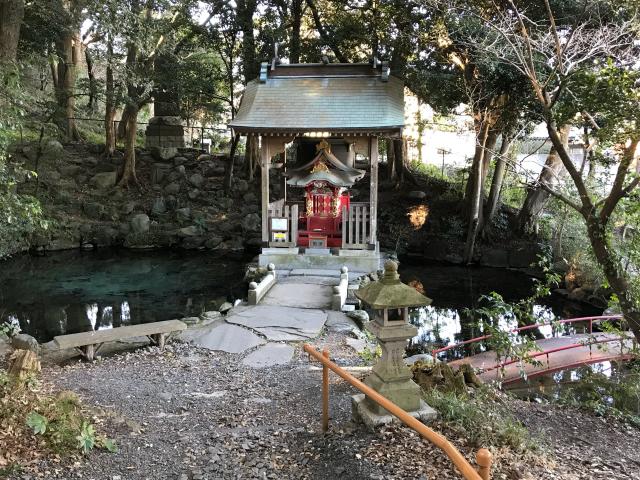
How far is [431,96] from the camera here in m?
15.6

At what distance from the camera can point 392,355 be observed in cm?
435

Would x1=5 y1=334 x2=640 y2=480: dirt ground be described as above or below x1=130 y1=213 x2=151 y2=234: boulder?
below

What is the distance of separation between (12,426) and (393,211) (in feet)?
59.9

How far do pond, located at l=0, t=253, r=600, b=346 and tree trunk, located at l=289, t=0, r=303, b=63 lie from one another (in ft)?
26.9

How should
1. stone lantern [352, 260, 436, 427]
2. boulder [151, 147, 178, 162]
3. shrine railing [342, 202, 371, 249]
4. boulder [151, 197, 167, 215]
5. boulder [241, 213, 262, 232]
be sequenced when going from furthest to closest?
boulder [151, 147, 178, 162] → boulder [151, 197, 167, 215] → boulder [241, 213, 262, 232] → shrine railing [342, 202, 371, 249] → stone lantern [352, 260, 436, 427]

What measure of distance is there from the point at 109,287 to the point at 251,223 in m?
7.50

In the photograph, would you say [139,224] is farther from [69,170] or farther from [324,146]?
[324,146]

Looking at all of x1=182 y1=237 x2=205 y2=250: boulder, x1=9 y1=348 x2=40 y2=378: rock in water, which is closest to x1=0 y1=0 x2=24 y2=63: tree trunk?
x1=9 y1=348 x2=40 y2=378: rock in water

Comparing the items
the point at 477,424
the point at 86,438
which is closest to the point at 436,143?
the point at 477,424

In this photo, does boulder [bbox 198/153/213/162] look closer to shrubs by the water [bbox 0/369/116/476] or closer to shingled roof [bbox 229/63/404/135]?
shingled roof [bbox 229/63/404/135]

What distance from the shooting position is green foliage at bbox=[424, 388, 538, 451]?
3986 millimetres

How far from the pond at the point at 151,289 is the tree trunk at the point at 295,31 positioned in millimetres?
8205

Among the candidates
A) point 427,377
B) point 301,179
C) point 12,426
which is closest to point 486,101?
point 301,179

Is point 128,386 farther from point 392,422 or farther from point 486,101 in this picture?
point 486,101
